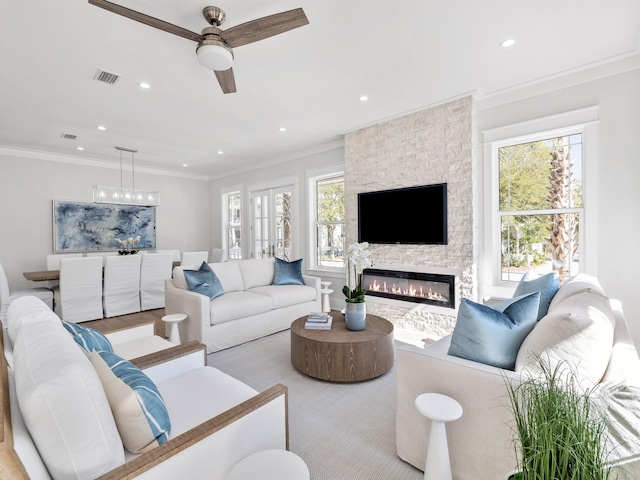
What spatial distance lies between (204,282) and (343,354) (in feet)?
6.30

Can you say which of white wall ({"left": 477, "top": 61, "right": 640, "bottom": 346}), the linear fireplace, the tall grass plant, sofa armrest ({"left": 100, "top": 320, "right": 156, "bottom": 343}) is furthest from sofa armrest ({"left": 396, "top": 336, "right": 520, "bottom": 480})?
white wall ({"left": 477, "top": 61, "right": 640, "bottom": 346})

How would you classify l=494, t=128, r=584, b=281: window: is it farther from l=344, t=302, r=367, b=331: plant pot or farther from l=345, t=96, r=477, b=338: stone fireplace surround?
l=344, t=302, r=367, b=331: plant pot

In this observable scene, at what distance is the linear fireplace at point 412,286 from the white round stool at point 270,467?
316 centimetres

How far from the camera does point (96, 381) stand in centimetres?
98

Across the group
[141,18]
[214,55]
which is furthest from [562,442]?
[141,18]

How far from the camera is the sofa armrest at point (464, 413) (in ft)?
4.57

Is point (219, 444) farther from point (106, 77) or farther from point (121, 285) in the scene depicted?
point (121, 285)

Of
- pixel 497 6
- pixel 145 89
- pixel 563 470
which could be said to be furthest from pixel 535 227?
pixel 145 89

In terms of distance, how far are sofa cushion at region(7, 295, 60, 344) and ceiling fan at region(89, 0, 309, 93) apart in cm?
168

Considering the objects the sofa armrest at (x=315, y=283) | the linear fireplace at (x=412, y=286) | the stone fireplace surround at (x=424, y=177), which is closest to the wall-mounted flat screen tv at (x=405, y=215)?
the stone fireplace surround at (x=424, y=177)

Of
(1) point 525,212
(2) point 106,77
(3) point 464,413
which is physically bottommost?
(3) point 464,413

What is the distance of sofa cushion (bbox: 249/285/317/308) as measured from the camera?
4004 mm

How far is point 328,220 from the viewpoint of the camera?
5.54 metres

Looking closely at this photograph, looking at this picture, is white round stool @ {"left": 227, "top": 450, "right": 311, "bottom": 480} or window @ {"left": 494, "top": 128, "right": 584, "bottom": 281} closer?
white round stool @ {"left": 227, "top": 450, "right": 311, "bottom": 480}
